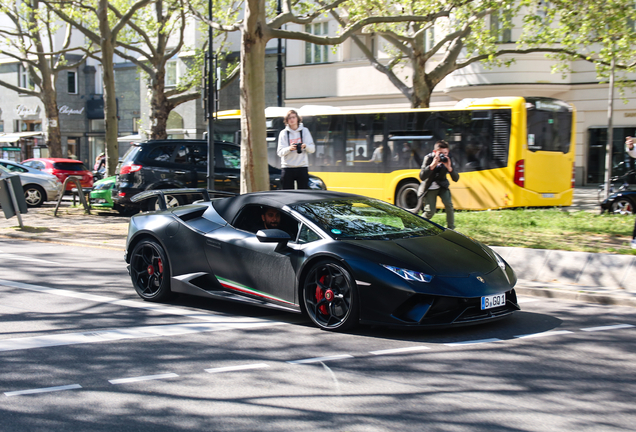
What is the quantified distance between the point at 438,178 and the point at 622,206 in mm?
5855

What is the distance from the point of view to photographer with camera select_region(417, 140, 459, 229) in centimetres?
1226

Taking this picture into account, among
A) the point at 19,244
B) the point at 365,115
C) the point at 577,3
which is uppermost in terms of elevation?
the point at 577,3

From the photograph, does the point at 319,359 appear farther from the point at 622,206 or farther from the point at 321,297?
the point at 622,206

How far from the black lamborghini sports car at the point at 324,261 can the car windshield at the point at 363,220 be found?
0.5 inches

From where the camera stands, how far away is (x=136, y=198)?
26.8 ft

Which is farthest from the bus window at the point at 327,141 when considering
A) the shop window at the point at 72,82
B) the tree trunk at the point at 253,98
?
the shop window at the point at 72,82

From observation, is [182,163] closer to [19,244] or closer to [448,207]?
[19,244]

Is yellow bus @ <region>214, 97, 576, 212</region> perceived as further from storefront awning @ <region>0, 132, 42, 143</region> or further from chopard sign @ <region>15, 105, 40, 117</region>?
chopard sign @ <region>15, 105, 40, 117</region>

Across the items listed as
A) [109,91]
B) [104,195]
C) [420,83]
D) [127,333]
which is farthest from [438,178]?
[109,91]

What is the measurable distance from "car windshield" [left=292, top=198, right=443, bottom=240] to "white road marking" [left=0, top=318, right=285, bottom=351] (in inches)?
41.6

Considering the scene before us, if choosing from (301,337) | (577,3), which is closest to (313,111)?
(577,3)

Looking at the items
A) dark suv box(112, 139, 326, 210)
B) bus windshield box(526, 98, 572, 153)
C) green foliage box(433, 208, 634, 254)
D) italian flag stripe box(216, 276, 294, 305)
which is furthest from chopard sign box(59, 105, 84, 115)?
italian flag stripe box(216, 276, 294, 305)

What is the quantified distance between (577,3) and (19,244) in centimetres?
1428

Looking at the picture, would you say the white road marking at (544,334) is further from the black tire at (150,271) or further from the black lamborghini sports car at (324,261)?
the black tire at (150,271)
